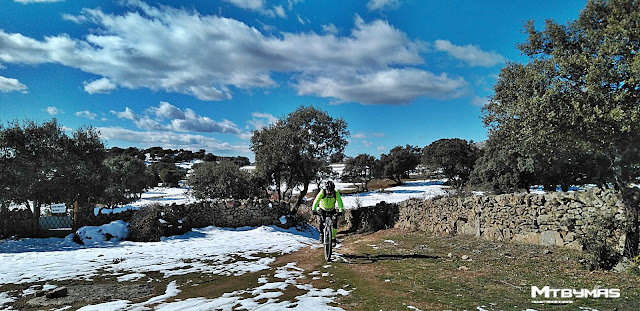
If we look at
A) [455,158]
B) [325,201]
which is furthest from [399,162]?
[325,201]

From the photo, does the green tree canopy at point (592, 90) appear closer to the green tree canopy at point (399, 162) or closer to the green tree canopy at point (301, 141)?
the green tree canopy at point (301, 141)

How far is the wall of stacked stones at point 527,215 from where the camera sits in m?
8.59

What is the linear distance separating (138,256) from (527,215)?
13.2 m

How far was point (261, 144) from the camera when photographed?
→ 25.2m

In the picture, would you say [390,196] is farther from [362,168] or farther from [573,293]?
[573,293]

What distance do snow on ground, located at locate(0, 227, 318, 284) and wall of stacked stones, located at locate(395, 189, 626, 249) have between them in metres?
6.81

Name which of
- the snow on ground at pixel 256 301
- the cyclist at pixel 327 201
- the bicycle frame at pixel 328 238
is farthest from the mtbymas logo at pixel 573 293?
the cyclist at pixel 327 201

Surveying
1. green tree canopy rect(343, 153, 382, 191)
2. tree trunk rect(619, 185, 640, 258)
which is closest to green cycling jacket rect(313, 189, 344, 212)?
tree trunk rect(619, 185, 640, 258)

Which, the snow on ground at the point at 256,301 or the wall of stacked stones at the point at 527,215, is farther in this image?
the wall of stacked stones at the point at 527,215

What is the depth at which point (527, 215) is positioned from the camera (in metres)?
10.7

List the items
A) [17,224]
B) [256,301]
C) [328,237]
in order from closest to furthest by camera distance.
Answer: [256,301] < [328,237] < [17,224]

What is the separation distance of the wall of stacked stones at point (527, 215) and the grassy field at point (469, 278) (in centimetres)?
63

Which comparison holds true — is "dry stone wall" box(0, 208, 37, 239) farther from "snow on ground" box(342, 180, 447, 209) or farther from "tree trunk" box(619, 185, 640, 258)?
"snow on ground" box(342, 180, 447, 209)

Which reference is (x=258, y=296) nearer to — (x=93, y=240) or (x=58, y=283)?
(x=58, y=283)
